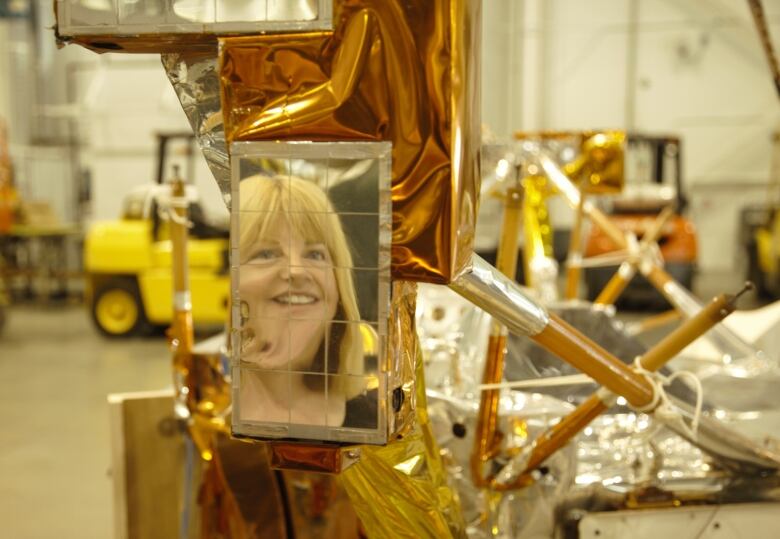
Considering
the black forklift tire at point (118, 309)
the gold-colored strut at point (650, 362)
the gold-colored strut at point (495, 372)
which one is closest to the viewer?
the gold-colored strut at point (650, 362)

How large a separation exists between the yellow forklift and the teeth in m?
5.10

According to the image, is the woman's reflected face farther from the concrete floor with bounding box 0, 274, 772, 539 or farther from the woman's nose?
the concrete floor with bounding box 0, 274, 772, 539

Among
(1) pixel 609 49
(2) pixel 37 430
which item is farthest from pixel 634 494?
(1) pixel 609 49

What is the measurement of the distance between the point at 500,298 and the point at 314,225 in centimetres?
34

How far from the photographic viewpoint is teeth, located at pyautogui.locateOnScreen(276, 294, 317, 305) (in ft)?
3.15

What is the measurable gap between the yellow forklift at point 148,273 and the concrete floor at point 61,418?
22 cm

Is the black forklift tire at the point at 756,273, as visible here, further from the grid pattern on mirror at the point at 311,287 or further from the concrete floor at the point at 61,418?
the grid pattern on mirror at the point at 311,287

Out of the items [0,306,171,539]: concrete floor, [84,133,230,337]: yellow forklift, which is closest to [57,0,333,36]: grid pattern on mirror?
[0,306,171,539]: concrete floor

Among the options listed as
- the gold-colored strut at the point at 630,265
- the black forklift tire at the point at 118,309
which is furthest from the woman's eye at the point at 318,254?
the black forklift tire at the point at 118,309

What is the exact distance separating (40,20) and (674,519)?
11.0 m

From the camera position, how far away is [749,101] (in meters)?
9.88

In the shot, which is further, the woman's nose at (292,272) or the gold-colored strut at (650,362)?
the gold-colored strut at (650,362)

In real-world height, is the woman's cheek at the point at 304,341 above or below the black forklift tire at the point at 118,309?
above

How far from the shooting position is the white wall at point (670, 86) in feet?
32.2
